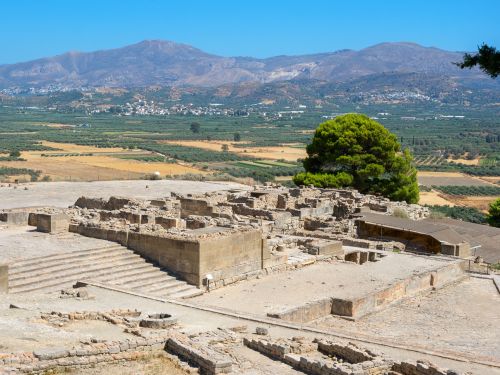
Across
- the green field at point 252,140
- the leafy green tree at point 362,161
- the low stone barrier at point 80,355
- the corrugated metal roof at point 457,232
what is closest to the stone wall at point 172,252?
the low stone barrier at point 80,355

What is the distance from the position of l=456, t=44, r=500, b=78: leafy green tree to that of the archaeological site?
14.8ft

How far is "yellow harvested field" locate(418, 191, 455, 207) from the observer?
5469cm

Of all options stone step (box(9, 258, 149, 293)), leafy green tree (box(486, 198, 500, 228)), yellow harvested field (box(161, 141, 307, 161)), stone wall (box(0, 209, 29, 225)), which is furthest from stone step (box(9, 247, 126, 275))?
yellow harvested field (box(161, 141, 307, 161))

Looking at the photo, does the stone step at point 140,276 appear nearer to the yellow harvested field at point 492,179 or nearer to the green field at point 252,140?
the green field at point 252,140

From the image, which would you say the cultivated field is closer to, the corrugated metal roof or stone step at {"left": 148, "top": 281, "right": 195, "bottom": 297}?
the corrugated metal roof

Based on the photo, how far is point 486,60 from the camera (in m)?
11.9

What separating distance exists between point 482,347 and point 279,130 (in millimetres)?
132636

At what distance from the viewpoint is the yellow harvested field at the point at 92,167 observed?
55500 mm

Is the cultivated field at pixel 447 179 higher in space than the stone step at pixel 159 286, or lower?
lower

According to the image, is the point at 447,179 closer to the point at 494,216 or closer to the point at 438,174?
the point at 438,174

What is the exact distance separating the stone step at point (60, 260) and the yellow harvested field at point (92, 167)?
3127cm

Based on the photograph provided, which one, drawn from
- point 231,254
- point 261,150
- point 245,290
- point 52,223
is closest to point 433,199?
point 231,254

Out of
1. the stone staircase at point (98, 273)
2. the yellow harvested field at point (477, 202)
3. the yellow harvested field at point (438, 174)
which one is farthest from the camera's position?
the yellow harvested field at point (438, 174)

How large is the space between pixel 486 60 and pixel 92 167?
54.5 metres
